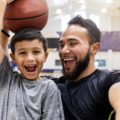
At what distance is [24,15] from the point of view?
153 cm

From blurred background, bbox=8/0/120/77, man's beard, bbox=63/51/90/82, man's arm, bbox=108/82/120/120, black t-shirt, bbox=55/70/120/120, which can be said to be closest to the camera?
man's arm, bbox=108/82/120/120

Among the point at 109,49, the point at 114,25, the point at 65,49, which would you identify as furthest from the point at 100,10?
the point at 65,49

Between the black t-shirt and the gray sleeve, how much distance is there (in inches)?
4.3

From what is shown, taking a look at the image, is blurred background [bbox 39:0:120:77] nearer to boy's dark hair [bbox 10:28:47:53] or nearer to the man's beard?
the man's beard

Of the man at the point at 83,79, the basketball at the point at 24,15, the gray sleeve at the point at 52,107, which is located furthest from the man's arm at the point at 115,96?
the basketball at the point at 24,15

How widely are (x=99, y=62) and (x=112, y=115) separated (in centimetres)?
348

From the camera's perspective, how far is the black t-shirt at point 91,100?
1.49 metres

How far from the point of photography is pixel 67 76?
1659 mm

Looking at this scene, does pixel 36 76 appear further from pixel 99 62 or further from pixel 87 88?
pixel 99 62

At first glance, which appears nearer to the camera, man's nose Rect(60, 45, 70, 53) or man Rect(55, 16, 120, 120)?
man Rect(55, 16, 120, 120)

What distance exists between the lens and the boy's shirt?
1376 mm

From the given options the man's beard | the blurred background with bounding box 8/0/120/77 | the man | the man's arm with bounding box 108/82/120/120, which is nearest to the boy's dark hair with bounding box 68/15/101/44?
the man

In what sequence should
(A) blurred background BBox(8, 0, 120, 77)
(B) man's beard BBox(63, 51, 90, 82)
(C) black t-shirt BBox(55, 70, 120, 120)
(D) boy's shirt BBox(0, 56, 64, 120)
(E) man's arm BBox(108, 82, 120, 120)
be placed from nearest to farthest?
(E) man's arm BBox(108, 82, 120, 120) → (D) boy's shirt BBox(0, 56, 64, 120) → (C) black t-shirt BBox(55, 70, 120, 120) → (B) man's beard BBox(63, 51, 90, 82) → (A) blurred background BBox(8, 0, 120, 77)

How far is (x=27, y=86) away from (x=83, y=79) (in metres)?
0.33
